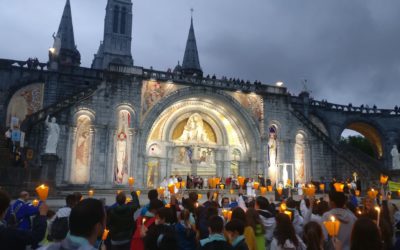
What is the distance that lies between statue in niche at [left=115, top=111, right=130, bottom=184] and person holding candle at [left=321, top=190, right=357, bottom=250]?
20.0 metres

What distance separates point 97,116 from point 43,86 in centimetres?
536

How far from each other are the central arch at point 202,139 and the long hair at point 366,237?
2269 centimetres

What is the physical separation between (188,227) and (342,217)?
2.32 metres

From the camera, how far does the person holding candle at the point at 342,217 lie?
4.62m

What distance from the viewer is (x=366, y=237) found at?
310 cm

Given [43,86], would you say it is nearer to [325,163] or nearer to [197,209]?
[197,209]

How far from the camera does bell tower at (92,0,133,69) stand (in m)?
54.7

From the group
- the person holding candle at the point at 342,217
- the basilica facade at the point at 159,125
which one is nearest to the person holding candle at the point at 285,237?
the person holding candle at the point at 342,217

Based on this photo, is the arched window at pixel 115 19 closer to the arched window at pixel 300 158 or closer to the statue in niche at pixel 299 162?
the arched window at pixel 300 158

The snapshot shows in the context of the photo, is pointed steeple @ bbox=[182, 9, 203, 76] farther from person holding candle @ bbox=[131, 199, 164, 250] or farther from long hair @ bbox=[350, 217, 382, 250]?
long hair @ bbox=[350, 217, 382, 250]

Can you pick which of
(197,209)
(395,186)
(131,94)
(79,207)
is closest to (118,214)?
(197,209)

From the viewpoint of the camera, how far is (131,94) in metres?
24.6

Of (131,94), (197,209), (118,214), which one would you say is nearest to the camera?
(118,214)

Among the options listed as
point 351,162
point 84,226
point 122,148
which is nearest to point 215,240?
point 84,226
